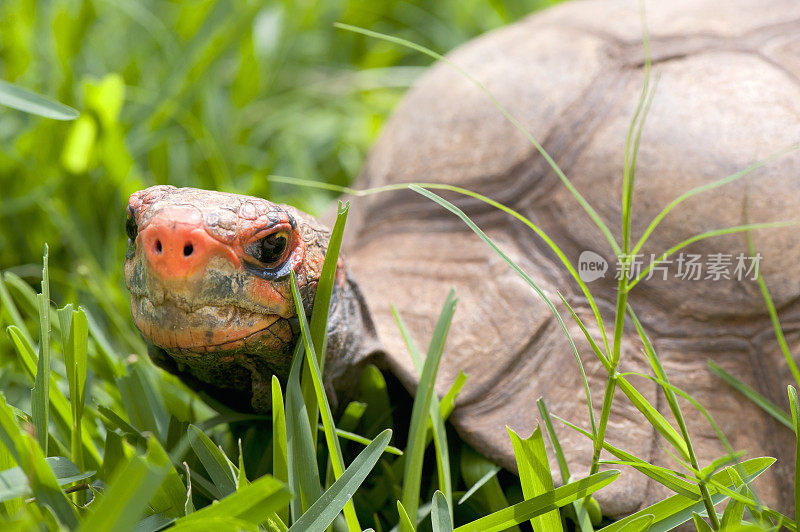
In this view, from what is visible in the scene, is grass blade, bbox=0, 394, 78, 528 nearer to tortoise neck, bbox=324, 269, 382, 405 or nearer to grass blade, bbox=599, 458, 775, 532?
tortoise neck, bbox=324, 269, 382, 405

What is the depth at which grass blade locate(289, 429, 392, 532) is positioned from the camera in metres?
0.78

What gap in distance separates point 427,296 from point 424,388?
0.98 ft

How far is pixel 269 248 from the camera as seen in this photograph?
35.5 inches

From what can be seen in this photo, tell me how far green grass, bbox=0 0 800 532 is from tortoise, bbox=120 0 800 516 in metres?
0.04

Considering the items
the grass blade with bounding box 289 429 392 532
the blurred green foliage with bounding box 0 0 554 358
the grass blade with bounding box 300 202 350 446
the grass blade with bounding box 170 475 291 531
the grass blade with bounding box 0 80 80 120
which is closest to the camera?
the grass blade with bounding box 170 475 291 531

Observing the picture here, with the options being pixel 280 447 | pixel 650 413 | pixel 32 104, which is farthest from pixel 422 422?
pixel 32 104

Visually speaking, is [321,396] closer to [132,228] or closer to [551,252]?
[132,228]

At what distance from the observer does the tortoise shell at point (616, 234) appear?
1.09 metres

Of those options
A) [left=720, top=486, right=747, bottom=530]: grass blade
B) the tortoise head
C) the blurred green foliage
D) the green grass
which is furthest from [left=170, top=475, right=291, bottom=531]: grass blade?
the blurred green foliage

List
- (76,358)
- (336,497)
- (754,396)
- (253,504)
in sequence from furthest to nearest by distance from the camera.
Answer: (754,396), (76,358), (336,497), (253,504)

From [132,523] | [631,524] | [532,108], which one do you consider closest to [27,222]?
[532,108]

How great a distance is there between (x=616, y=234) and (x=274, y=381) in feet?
2.10

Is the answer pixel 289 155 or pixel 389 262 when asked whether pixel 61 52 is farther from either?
pixel 389 262

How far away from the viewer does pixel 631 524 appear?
0.83 metres
